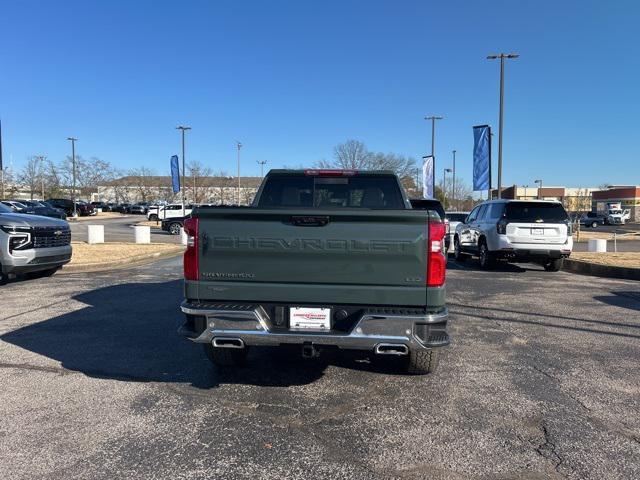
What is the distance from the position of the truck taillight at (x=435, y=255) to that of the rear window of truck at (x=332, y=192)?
1.60 meters

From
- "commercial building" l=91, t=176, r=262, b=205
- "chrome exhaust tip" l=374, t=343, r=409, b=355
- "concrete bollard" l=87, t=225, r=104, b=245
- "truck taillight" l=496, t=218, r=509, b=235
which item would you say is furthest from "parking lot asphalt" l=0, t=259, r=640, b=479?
"commercial building" l=91, t=176, r=262, b=205

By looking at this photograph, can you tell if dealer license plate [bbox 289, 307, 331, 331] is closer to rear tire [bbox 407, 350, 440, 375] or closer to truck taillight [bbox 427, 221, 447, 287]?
truck taillight [bbox 427, 221, 447, 287]

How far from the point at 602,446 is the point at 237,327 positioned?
268 centimetres

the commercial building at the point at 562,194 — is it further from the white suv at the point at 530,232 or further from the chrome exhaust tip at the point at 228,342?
the chrome exhaust tip at the point at 228,342

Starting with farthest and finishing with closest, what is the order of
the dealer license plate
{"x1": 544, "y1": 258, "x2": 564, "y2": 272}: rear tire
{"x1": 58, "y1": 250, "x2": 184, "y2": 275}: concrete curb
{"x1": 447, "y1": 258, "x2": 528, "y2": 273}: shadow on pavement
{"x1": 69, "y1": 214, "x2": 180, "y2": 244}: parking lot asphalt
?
1. {"x1": 69, "y1": 214, "x2": 180, "y2": 244}: parking lot asphalt
2. {"x1": 447, "y1": 258, "x2": 528, "y2": 273}: shadow on pavement
3. {"x1": 544, "y1": 258, "x2": 564, "y2": 272}: rear tire
4. {"x1": 58, "y1": 250, "x2": 184, "y2": 275}: concrete curb
5. the dealer license plate

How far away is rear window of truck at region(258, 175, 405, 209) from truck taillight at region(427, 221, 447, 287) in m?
1.60

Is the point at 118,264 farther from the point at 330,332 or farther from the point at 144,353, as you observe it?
the point at 330,332

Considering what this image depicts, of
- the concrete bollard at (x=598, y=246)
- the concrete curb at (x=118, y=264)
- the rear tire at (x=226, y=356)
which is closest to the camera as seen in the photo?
the rear tire at (x=226, y=356)

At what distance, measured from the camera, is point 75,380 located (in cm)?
463

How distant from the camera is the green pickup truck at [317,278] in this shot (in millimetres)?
3791

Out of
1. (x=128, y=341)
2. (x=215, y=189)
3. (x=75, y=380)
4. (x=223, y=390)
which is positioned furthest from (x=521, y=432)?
(x=215, y=189)

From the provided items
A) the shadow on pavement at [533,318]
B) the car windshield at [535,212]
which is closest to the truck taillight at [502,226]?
the car windshield at [535,212]

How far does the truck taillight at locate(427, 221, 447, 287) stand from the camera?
3785mm

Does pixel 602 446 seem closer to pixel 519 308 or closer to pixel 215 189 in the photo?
pixel 519 308
